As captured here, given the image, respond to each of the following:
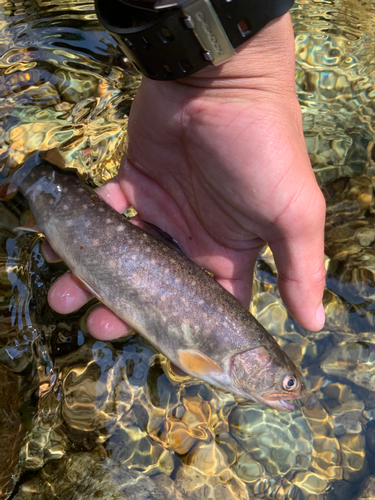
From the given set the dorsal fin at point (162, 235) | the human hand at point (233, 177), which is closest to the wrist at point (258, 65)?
the human hand at point (233, 177)

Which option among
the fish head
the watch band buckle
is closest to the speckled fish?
the fish head

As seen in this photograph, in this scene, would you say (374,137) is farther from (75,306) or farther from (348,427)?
(75,306)

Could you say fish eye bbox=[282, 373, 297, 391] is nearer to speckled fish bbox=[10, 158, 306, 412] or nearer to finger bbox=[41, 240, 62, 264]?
speckled fish bbox=[10, 158, 306, 412]

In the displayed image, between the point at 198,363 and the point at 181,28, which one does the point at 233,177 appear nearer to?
the point at 181,28

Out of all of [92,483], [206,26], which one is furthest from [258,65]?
[92,483]

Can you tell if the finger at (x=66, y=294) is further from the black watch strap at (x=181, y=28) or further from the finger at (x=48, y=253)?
the black watch strap at (x=181, y=28)

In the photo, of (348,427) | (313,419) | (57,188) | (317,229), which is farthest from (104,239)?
(348,427)
